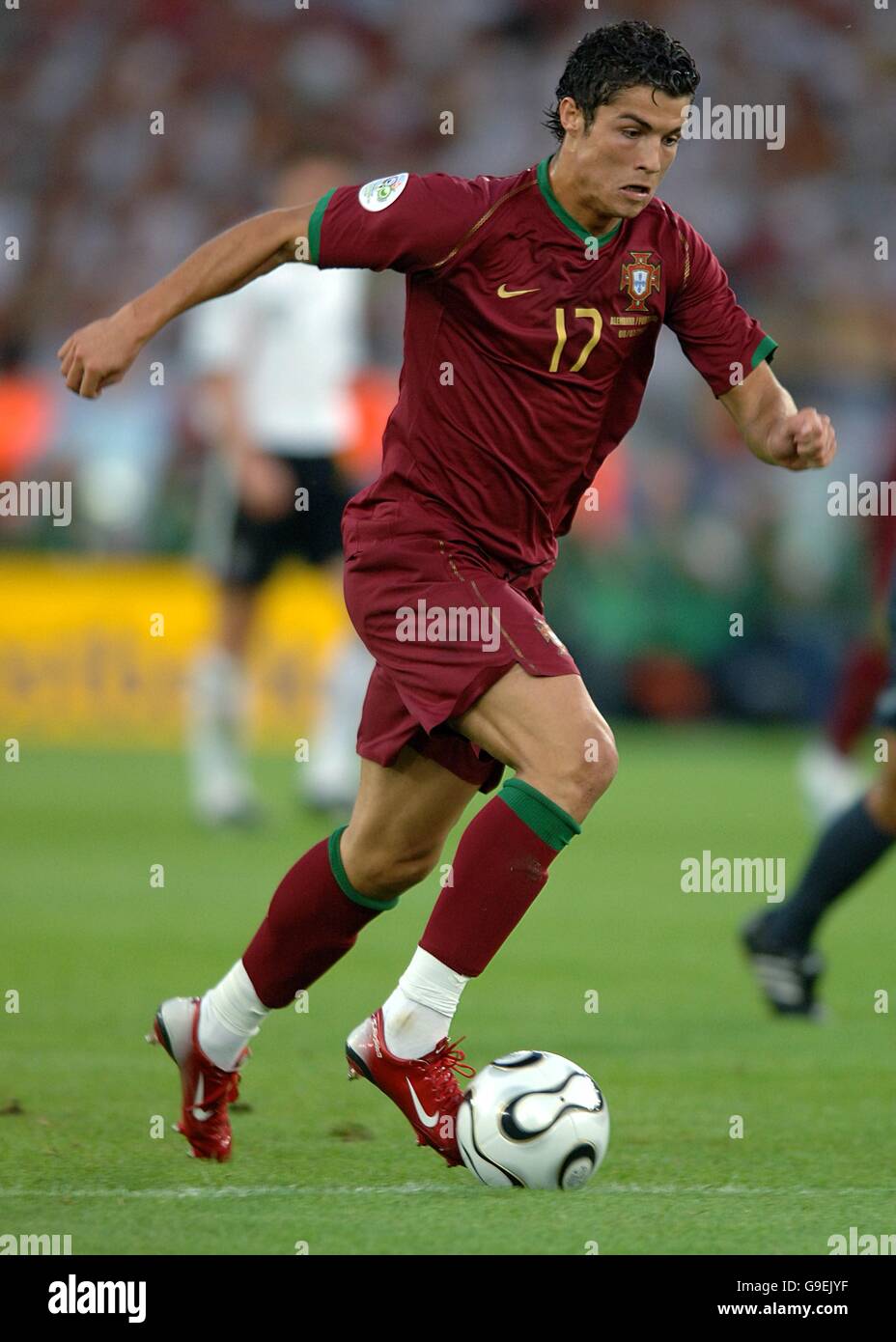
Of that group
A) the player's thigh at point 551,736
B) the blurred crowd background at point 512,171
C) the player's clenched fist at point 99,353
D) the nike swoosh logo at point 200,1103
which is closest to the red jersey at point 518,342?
the player's thigh at point 551,736

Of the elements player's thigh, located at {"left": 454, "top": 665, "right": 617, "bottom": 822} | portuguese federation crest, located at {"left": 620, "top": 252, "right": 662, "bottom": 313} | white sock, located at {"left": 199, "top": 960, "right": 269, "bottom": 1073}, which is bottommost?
white sock, located at {"left": 199, "top": 960, "right": 269, "bottom": 1073}

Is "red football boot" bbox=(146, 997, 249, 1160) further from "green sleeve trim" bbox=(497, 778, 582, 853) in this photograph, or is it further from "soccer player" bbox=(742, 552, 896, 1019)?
"soccer player" bbox=(742, 552, 896, 1019)

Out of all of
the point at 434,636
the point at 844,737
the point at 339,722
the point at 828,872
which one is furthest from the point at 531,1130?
the point at 339,722

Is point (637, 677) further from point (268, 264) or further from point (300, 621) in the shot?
point (268, 264)

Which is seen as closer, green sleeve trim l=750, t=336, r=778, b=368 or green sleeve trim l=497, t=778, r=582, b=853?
green sleeve trim l=497, t=778, r=582, b=853

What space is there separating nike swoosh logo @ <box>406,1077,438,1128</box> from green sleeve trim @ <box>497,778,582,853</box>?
517 mm

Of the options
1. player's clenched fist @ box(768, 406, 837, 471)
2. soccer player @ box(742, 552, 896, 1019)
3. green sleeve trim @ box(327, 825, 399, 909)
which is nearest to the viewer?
player's clenched fist @ box(768, 406, 837, 471)

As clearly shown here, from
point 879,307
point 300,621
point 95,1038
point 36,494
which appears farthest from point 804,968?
point 879,307

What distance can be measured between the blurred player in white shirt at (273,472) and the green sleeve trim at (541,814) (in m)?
5.50

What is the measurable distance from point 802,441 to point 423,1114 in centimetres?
143

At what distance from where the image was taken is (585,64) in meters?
3.74

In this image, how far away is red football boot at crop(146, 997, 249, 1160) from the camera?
3.85 metres

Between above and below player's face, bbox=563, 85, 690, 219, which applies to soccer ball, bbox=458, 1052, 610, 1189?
below

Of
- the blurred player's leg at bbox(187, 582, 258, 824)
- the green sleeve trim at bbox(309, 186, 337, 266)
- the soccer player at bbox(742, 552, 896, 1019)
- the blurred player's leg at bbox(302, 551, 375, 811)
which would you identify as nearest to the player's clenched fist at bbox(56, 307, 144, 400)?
the green sleeve trim at bbox(309, 186, 337, 266)
